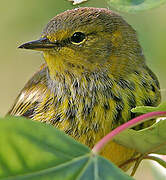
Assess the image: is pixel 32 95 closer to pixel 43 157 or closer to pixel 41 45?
pixel 41 45

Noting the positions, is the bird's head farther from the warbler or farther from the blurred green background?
the blurred green background

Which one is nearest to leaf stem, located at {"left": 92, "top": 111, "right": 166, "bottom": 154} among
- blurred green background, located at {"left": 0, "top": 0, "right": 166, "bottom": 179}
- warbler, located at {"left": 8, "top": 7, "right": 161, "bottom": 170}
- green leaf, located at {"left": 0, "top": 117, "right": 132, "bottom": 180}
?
green leaf, located at {"left": 0, "top": 117, "right": 132, "bottom": 180}

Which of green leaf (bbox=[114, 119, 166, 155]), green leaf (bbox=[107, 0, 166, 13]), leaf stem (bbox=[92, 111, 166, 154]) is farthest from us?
green leaf (bbox=[114, 119, 166, 155])

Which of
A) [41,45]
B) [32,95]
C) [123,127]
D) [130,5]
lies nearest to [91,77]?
[41,45]

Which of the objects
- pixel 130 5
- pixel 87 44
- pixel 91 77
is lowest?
pixel 91 77

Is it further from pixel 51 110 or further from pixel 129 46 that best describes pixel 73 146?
pixel 129 46
